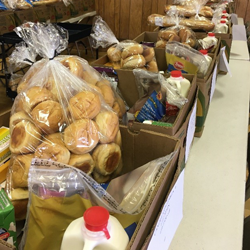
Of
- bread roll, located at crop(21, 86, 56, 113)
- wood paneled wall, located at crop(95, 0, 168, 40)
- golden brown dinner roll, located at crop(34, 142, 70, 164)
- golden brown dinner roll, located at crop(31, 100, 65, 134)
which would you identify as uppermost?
bread roll, located at crop(21, 86, 56, 113)

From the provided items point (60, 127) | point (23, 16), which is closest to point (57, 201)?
point (60, 127)

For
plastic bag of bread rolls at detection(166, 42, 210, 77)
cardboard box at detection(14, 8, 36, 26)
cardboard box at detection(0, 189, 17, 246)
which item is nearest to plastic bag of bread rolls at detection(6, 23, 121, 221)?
cardboard box at detection(0, 189, 17, 246)

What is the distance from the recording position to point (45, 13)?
4051mm

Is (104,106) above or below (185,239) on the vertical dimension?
above

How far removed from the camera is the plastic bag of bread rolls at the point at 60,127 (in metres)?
0.68

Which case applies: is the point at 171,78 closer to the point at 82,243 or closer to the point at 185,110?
the point at 185,110

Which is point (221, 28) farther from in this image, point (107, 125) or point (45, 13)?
point (45, 13)

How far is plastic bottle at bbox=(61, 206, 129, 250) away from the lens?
1.38 ft

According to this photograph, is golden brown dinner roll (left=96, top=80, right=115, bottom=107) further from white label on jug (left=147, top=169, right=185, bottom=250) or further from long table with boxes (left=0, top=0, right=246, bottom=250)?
white label on jug (left=147, top=169, right=185, bottom=250)

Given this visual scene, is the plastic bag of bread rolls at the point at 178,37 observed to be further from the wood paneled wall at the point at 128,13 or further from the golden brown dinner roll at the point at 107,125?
the wood paneled wall at the point at 128,13

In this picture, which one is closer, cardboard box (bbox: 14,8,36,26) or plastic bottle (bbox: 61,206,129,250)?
plastic bottle (bbox: 61,206,129,250)

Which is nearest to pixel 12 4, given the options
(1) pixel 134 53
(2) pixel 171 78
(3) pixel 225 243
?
(1) pixel 134 53

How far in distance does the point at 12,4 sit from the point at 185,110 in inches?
114

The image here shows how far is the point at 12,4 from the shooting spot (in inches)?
120
